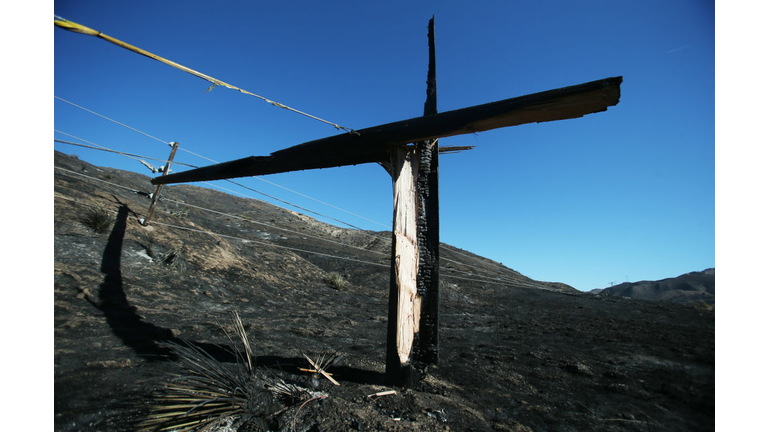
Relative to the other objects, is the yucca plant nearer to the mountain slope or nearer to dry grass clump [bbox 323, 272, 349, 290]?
the mountain slope

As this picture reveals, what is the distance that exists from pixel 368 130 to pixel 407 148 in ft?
1.54

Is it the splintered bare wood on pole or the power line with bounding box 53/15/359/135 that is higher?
the power line with bounding box 53/15/359/135

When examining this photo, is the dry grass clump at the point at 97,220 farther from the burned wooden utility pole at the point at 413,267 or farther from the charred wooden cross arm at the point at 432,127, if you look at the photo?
the burned wooden utility pole at the point at 413,267

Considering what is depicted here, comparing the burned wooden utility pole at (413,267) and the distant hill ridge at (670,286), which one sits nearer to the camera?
the burned wooden utility pole at (413,267)

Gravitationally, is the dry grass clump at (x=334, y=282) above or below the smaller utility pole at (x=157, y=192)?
below

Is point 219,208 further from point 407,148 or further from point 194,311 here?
point 407,148

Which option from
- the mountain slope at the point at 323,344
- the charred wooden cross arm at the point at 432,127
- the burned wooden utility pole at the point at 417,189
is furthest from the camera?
the burned wooden utility pole at the point at 417,189

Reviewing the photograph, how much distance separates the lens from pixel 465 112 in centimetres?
294

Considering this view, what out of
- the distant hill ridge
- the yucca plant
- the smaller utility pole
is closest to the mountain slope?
the yucca plant

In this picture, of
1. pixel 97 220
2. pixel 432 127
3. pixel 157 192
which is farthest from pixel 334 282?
pixel 432 127

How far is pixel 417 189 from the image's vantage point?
11.0ft

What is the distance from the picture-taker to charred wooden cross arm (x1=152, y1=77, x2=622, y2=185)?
7.98 ft

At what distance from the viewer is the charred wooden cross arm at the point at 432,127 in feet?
7.98

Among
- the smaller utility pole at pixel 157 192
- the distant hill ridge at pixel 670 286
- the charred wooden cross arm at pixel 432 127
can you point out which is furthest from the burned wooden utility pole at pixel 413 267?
the distant hill ridge at pixel 670 286
